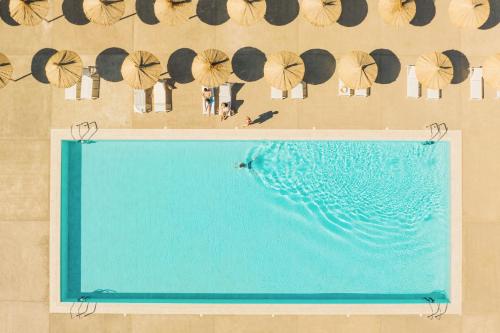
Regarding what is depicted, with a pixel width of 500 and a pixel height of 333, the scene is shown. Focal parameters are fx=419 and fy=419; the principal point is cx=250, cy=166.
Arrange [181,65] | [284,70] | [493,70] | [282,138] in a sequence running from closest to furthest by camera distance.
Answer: [284,70] → [493,70] → [282,138] → [181,65]

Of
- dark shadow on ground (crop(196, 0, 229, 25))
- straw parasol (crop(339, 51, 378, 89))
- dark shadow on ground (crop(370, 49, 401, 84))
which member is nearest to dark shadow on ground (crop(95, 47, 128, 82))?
dark shadow on ground (crop(196, 0, 229, 25))

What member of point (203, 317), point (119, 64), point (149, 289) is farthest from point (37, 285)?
point (119, 64)

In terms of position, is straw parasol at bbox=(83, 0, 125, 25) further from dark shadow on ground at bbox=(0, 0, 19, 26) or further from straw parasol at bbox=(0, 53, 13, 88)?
straw parasol at bbox=(0, 53, 13, 88)

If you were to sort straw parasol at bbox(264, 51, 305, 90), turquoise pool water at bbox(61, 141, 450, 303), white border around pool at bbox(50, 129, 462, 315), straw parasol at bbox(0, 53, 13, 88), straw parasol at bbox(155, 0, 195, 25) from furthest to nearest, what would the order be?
turquoise pool water at bbox(61, 141, 450, 303) → white border around pool at bbox(50, 129, 462, 315) → straw parasol at bbox(0, 53, 13, 88) → straw parasol at bbox(155, 0, 195, 25) → straw parasol at bbox(264, 51, 305, 90)

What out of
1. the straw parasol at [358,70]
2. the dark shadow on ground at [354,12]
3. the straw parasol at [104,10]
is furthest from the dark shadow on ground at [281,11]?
the straw parasol at [104,10]

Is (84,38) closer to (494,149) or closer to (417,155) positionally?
(417,155)

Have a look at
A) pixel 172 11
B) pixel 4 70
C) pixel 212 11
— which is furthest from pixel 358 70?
pixel 4 70

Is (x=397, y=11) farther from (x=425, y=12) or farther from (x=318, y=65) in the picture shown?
(x=318, y=65)
